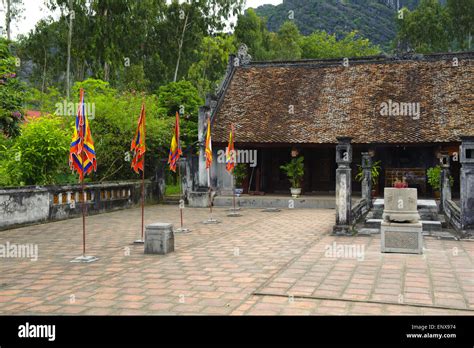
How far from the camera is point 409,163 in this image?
73.7 ft

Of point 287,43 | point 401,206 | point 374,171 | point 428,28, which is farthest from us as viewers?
point 287,43

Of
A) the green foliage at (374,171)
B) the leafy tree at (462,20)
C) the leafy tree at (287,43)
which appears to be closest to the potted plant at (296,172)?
the green foliage at (374,171)

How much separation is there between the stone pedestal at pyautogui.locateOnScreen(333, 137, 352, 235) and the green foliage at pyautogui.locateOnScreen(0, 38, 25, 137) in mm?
9919

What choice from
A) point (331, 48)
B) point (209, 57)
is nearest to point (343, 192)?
point (209, 57)

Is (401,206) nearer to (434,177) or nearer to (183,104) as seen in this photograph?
(434,177)

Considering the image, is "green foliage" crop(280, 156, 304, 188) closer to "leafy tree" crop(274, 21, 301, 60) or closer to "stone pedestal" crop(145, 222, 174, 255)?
"stone pedestal" crop(145, 222, 174, 255)

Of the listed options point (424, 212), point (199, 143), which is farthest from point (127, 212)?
point (424, 212)

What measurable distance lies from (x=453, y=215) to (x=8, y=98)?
1382 centimetres

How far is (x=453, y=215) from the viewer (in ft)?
44.6

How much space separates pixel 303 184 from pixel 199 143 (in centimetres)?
571

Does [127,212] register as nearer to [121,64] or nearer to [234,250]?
[234,250]

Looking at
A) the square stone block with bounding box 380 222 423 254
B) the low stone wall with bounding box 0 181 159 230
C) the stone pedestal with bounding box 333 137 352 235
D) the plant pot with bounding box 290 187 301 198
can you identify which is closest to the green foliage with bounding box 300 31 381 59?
the plant pot with bounding box 290 187 301 198

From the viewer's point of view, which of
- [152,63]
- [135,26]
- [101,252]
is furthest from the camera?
[152,63]

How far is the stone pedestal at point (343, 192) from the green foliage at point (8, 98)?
992 cm
